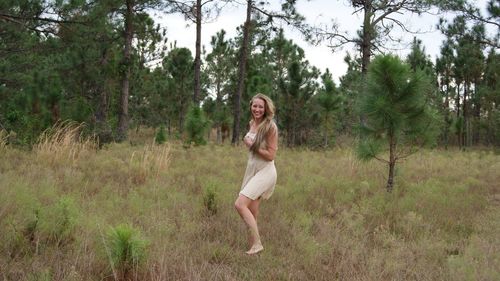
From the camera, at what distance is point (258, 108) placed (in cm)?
454

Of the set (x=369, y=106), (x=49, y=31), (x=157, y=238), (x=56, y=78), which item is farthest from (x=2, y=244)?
(x=56, y=78)

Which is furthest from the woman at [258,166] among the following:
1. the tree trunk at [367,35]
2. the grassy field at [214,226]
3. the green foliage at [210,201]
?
the tree trunk at [367,35]

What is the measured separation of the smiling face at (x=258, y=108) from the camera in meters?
4.54

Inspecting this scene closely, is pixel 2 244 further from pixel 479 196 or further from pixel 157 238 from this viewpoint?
pixel 479 196

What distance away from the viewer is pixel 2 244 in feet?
12.5

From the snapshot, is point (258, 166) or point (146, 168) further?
point (146, 168)

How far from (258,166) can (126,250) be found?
5.32 feet

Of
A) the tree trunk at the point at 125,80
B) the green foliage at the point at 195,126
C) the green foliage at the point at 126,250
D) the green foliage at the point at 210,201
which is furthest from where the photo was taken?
the green foliage at the point at 195,126

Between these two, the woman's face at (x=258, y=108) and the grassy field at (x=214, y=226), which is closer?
the grassy field at (x=214, y=226)

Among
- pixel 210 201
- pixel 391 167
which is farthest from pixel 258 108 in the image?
pixel 391 167

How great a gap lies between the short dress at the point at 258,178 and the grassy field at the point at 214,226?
22.4 inches

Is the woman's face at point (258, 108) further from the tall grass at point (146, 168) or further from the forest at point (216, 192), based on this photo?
the tall grass at point (146, 168)

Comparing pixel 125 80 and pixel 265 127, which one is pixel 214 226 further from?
pixel 125 80

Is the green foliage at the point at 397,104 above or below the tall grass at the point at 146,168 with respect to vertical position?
above
